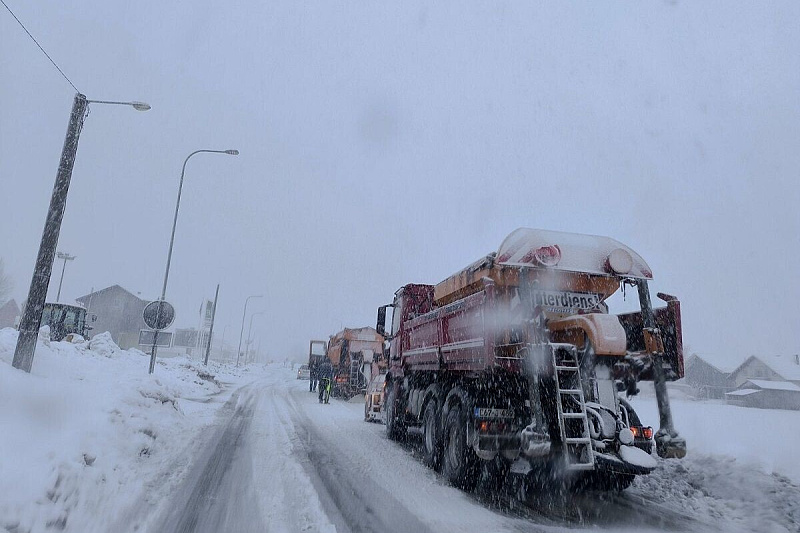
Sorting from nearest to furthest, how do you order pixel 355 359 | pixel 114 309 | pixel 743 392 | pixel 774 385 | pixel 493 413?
pixel 493 413 < pixel 355 359 < pixel 774 385 < pixel 743 392 < pixel 114 309

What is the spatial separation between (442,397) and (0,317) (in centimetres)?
8211

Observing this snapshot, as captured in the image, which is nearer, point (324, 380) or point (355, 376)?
point (324, 380)

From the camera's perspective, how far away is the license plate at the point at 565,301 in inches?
258

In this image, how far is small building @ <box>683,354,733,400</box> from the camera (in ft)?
108

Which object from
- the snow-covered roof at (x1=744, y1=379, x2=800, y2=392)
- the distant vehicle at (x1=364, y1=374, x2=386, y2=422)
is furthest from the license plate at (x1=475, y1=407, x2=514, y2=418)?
the snow-covered roof at (x1=744, y1=379, x2=800, y2=392)

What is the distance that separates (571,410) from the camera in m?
5.41

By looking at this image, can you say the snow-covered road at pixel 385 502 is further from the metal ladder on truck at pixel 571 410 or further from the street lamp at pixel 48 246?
the street lamp at pixel 48 246

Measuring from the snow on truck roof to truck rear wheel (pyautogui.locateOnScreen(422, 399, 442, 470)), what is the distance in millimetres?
2866

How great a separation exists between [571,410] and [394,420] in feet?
18.6

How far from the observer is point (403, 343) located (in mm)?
10406

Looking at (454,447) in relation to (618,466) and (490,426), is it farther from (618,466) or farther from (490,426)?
(618,466)

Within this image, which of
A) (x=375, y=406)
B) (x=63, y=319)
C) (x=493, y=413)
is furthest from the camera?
(x=63, y=319)

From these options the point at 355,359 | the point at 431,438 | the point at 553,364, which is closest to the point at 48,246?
the point at 431,438

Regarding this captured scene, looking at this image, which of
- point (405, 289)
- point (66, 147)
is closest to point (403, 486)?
point (405, 289)
